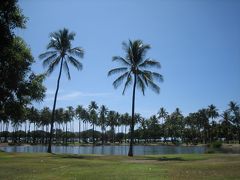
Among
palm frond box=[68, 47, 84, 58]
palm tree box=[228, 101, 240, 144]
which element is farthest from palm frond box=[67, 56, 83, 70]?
palm tree box=[228, 101, 240, 144]

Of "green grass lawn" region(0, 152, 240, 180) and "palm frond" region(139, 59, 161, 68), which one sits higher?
"palm frond" region(139, 59, 161, 68)

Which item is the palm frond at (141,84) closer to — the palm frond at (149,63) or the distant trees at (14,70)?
the palm frond at (149,63)

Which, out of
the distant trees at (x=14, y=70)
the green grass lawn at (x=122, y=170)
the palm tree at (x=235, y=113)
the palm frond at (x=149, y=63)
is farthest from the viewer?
the palm tree at (x=235, y=113)

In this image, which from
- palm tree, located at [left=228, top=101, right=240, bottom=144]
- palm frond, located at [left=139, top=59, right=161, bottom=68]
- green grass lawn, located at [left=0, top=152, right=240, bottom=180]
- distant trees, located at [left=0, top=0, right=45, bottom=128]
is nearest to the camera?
distant trees, located at [left=0, top=0, right=45, bottom=128]

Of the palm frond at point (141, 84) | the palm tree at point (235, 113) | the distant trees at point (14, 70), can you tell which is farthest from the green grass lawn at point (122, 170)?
the palm tree at point (235, 113)

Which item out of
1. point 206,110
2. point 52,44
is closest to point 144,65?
point 52,44

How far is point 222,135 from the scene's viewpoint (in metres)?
131

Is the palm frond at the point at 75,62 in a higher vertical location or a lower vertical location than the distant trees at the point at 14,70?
higher

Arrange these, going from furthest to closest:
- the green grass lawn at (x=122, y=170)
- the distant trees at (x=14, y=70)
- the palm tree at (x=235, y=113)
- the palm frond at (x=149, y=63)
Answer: the palm tree at (x=235, y=113) → the palm frond at (x=149, y=63) → the green grass lawn at (x=122, y=170) → the distant trees at (x=14, y=70)

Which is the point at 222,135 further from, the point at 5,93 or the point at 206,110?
the point at 5,93

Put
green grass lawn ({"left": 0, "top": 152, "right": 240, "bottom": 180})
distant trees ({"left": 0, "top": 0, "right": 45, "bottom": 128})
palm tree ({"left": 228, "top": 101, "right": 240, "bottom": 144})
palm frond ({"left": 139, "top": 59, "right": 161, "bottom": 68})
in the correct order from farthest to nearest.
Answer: palm tree ({"left": 228, "top": 101, "right": 240, "bottom": 144}) → palm frond ({"left": 139, "top": 59, "right": 161, "bottom": 68}) → green grass lawn ({"left": 0, "top": 152, "right": 240, "bottom": 180}) → distant trees ({"left": 0, "top": 0, "right": 45, "bottom": 128})

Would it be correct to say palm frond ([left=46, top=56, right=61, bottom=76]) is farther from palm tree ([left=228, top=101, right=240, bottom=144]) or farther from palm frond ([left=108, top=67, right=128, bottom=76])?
palm tree ([left=228, top=101, right=240, bottom=144])

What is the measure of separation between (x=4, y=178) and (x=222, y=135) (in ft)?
409

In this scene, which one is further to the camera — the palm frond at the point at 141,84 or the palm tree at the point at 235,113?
the palm tree at the point at 235,113
